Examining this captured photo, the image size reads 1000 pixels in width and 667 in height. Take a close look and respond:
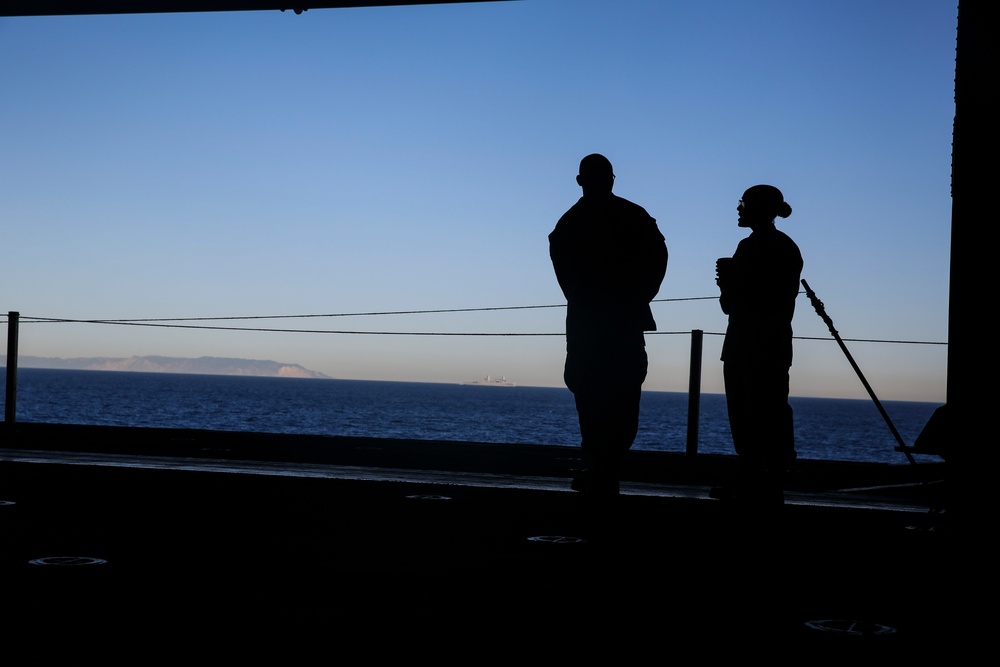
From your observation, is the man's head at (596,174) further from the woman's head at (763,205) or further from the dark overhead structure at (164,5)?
the dark overhead structure at (164,5)

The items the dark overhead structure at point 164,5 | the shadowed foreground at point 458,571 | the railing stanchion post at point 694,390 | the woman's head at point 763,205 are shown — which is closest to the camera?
the shadowed foreground at point 458,571

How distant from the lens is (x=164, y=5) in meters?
Result: 5.27

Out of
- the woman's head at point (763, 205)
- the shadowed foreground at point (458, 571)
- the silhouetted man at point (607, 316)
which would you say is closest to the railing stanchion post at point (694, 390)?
the shadowed foreground at point (458, 571)

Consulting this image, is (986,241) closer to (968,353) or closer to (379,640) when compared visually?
(968,353)

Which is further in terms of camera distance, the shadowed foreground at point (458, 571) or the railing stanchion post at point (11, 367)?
the railing stanchion post at point (11, 367)

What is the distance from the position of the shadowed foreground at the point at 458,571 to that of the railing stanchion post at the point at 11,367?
2920 millimetres

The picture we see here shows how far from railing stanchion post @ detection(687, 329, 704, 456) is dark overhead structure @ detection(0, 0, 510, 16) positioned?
8.68 ft

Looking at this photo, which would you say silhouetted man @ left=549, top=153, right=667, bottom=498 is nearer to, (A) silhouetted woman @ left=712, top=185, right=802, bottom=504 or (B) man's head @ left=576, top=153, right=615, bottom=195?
(B) man's head @ left=576, top=153, right=615, bottom=195

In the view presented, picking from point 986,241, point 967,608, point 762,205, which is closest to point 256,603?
point 967,608

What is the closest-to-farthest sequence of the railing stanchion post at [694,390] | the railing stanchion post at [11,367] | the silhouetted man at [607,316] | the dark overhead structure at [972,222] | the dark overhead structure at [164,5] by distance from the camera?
the dark overhead structure at [972,222] < the silhouetted man at [607,316] < the dark overhead structure at [164,5] < the railing stanchion post at [694,390] < the railing stanchion post at [11,367]

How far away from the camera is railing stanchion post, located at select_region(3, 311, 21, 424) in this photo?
7.07 meters

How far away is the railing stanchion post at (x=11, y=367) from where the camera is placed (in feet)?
23.2

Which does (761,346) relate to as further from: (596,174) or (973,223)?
(973,223)

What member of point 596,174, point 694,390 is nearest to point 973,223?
point 596,174
